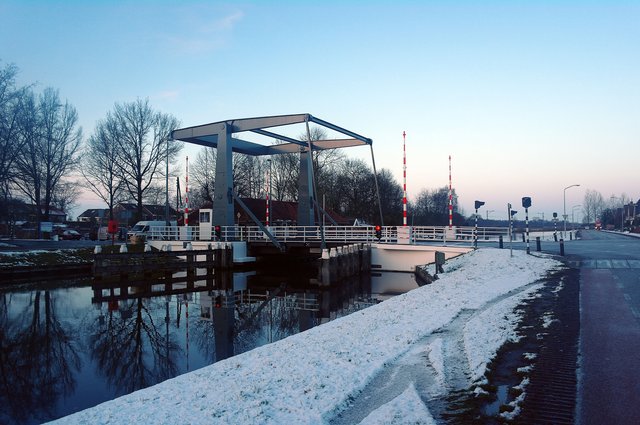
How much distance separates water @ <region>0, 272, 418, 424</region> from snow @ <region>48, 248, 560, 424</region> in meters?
2.05

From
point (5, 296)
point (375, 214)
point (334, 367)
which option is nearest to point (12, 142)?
point (5, 296)

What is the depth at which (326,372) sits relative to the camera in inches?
232

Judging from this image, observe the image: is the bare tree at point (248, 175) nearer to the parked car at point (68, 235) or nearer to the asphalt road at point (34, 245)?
the parked car at point (68, 235)

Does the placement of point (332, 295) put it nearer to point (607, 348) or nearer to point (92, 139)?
point (607, 348)

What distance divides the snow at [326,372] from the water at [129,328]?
2.05 meters

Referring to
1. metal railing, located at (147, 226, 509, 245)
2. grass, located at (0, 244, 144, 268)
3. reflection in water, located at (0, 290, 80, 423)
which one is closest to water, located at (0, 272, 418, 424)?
reflection in water, located at (0, 290, 80, 423)

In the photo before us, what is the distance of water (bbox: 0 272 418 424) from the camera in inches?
303

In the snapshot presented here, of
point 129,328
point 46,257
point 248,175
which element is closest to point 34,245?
point 46,257

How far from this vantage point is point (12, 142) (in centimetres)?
2569

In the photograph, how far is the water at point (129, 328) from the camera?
770 cm

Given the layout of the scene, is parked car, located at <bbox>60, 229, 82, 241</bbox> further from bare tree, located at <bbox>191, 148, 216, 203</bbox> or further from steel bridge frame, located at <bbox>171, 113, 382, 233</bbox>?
steel bridge frame, located at <bbox>171, 113, 382, 233</bbox>

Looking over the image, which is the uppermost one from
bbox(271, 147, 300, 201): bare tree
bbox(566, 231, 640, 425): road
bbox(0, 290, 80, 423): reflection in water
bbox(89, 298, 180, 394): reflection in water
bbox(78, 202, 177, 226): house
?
bbox(271, 147, 300, 201): bare tree

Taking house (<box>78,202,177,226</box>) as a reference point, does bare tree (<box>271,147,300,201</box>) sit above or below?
above

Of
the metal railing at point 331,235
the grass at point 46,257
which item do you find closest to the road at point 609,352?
the metal railing at point 331,235
